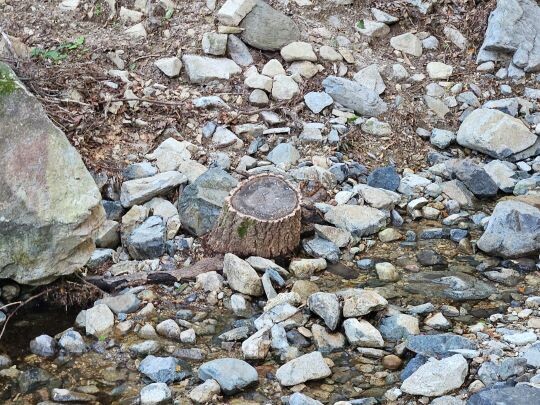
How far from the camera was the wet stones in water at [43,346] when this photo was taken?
4215mm

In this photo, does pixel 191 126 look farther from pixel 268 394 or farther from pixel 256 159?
pixel 268 394

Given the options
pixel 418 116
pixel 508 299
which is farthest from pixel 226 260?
pixel 418 116

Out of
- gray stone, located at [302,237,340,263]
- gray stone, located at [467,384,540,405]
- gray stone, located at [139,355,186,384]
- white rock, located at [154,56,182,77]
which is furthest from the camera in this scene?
white rock, located at [154,56,182,77]

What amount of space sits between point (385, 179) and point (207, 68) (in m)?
1.74

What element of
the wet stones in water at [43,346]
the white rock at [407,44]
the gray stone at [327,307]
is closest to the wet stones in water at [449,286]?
the gray stone at [327,307]

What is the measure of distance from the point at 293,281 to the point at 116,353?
118 centimetres

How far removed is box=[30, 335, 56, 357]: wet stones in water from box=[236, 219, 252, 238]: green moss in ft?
4.21

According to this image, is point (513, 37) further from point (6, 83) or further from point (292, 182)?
point (6, 83)

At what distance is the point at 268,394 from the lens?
154 inches

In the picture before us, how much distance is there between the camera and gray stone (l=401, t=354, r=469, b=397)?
12.2 feet

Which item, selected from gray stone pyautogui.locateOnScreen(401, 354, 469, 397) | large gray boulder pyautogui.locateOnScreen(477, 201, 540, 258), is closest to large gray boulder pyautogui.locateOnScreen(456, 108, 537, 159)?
large gray boulder pyautogui.locateOnScreen(477, 201, 540, 258)

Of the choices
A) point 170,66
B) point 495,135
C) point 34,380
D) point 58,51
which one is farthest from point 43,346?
point 495,135

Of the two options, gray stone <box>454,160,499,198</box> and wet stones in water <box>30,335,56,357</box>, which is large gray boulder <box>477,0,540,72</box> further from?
wet stones in water <box>30,335,56,357</box>

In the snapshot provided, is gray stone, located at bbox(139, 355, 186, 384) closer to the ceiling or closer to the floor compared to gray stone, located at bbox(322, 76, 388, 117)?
closer to the floor
